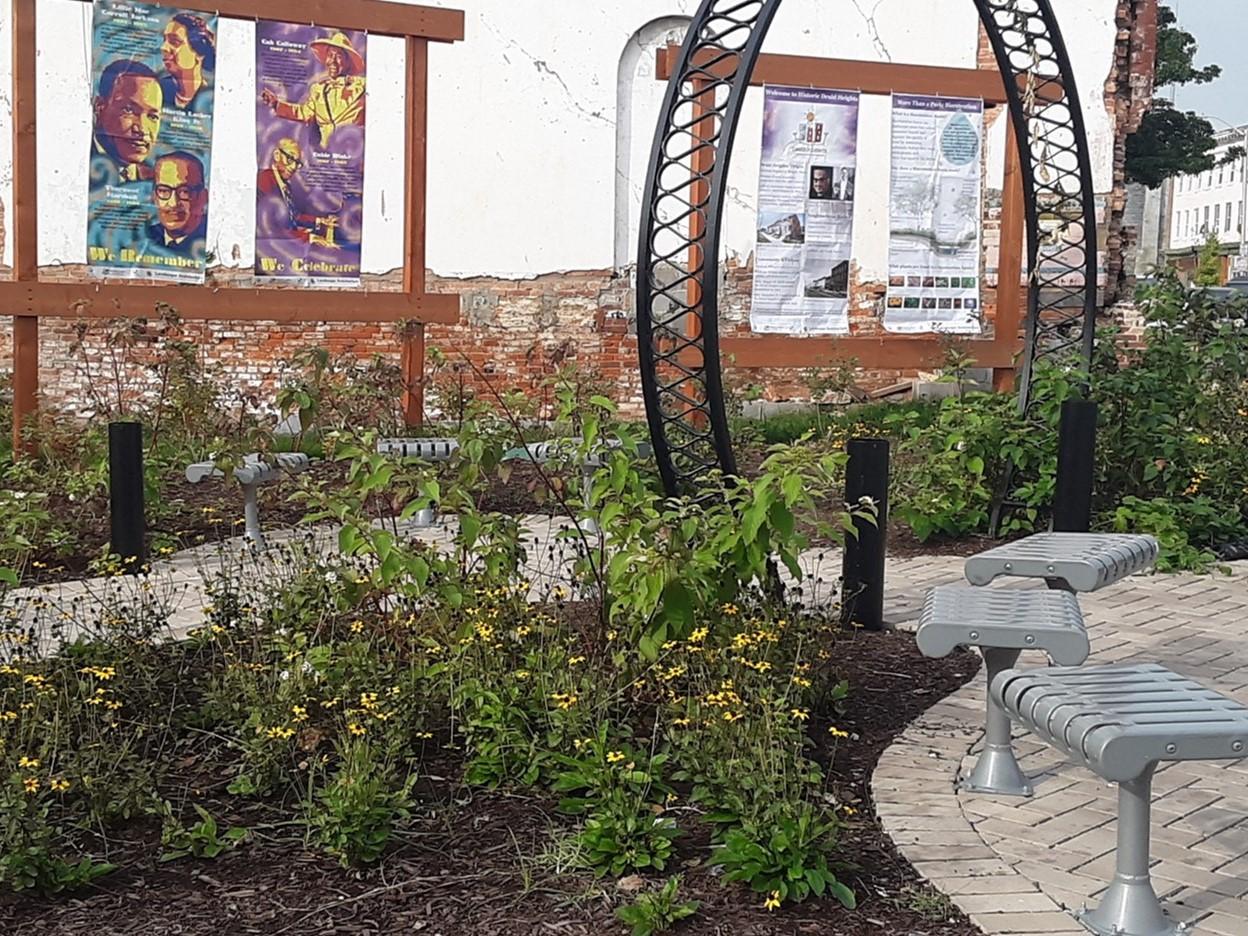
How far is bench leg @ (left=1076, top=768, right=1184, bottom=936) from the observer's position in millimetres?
3205

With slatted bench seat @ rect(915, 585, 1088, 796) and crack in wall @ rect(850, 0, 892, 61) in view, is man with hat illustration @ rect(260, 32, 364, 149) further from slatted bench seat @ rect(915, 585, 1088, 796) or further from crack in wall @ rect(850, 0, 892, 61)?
slatted bench seat @ rect(915, 585, 1088, 796)

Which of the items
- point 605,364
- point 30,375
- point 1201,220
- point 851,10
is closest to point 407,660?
point 30,375

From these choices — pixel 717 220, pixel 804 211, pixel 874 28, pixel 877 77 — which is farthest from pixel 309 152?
pixel 874 28

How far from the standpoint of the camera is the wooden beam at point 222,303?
336 inches

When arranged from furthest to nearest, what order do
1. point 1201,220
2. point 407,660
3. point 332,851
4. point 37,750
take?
point 1201,220, point 407,660, point 37,750, point 332,851

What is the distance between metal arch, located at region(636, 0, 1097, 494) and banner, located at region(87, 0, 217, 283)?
112 inches

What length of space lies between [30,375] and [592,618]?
4.74 m

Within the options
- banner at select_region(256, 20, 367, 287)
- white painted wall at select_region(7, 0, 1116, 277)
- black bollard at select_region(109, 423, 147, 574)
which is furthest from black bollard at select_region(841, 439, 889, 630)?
white painted wall at select_region(7, 0, 1116, 277)

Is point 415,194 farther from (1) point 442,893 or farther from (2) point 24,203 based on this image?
(1) point 442,893

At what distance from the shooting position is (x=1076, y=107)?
26.6 ft

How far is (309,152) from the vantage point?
937 centimetres

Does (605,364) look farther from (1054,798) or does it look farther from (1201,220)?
(1201,220)

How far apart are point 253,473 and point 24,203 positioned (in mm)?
2662

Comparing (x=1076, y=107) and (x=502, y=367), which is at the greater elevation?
(x=1076, y=107)
